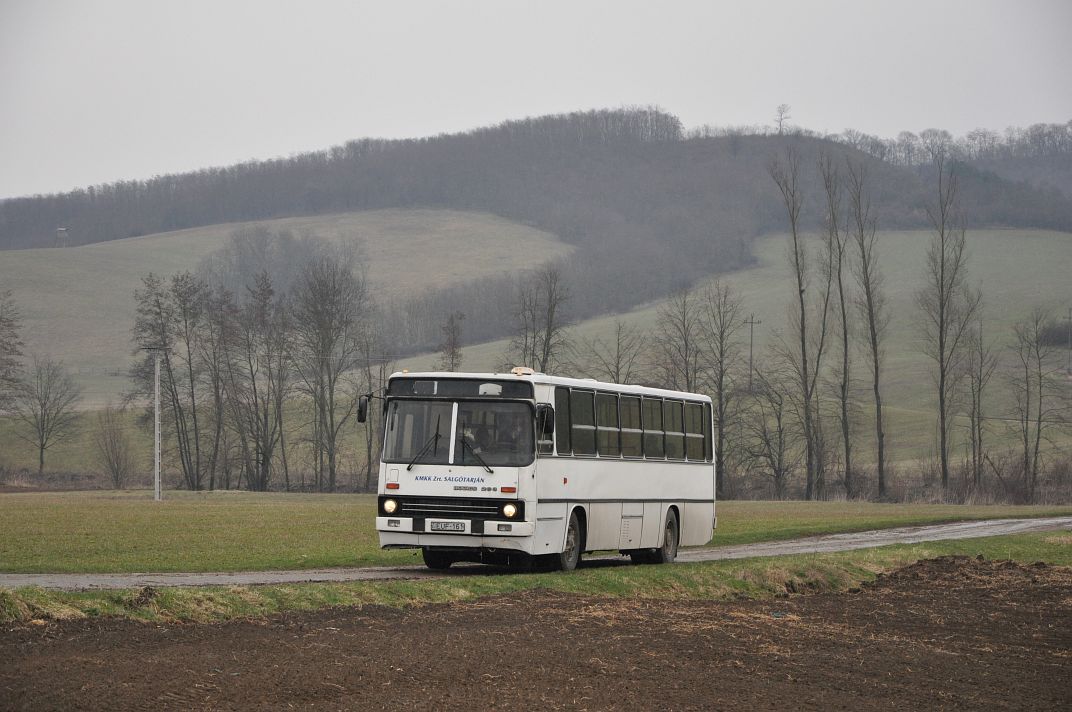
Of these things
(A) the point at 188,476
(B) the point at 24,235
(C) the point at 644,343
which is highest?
(B) the point at 24,235

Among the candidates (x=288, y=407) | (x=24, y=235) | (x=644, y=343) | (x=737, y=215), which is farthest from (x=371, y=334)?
(x=24, y=235)

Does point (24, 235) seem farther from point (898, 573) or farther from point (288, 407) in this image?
point (898, 573)

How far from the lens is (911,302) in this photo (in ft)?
441

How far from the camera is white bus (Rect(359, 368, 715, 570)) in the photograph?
70.2 ft

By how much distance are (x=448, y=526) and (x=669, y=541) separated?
710 centimetres

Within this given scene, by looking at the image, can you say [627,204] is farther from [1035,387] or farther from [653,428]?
[653,428]

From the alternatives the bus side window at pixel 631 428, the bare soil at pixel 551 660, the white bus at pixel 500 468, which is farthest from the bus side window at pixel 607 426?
the bare soil at pixel 551 660

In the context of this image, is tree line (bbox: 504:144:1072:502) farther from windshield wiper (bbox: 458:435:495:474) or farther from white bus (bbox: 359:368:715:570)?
windshield wiper (bbox: 458:435:495:474)

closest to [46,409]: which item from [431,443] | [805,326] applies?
[805,326]

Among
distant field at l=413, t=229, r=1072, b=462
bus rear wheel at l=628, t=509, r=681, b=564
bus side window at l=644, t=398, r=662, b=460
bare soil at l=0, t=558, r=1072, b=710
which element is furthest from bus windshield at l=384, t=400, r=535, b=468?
distant field at l=413, t=229, r=1072, b=462

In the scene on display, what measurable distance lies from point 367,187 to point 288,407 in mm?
99099

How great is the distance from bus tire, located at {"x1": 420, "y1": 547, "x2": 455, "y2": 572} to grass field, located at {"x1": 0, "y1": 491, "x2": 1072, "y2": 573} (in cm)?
211

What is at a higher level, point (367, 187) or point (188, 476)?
point (367, 187)

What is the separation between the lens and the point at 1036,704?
12227 mm
